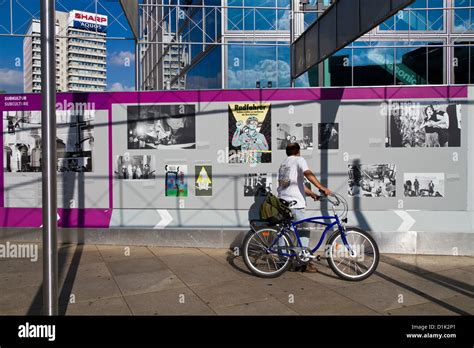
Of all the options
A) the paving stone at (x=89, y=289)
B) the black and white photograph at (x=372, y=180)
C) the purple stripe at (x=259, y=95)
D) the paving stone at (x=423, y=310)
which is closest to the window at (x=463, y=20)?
the purple stripe at (x=259, y=95)

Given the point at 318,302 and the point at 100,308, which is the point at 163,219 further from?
the point at 318,302

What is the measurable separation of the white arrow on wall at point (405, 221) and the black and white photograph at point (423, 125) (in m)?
1.21

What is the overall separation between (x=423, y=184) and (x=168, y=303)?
5.09m

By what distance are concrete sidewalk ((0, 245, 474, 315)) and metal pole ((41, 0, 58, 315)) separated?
62.9 inches

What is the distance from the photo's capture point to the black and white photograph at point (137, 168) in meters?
7.82

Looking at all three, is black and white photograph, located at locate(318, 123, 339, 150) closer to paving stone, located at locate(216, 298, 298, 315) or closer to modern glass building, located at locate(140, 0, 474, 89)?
paving stone, located at locate(216, 298, 298, 315)

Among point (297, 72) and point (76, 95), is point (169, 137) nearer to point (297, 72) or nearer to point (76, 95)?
point (76, 95)

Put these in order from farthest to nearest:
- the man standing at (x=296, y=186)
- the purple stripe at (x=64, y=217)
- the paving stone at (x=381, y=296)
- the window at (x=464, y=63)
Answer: the window at (x=464, y=63), the purple stripe at (x=64, y=217), the man standing at (x=296, y=186), the paving stone at (x=381, y=296)

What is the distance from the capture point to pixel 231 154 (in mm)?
7727

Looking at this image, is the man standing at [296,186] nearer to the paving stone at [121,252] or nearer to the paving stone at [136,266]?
the paving stone at [136,266]
